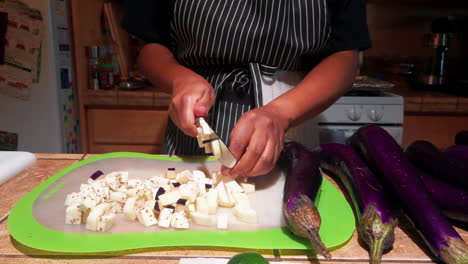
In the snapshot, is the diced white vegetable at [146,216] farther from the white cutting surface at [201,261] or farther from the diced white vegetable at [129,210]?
the white cutting surface at [201,261]

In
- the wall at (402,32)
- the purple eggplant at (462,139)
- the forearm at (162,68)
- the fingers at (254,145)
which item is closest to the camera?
the fingers at (254,145)

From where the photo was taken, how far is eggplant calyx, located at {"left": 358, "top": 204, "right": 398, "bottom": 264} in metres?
0.52

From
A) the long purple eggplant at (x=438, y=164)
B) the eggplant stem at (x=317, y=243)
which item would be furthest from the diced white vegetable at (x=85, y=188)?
the long purple eggplant at (x=438, y=164)

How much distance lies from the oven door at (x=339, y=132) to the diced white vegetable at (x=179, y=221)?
1463 mm

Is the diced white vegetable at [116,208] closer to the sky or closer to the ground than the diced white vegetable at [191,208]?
closer to the ground

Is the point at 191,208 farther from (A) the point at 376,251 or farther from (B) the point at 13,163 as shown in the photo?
(B) the point at 13,163

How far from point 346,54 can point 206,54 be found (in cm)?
41

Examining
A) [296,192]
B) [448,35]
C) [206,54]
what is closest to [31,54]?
[206,54]

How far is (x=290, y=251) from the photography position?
1.95 ft

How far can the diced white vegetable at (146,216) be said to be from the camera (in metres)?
0.66

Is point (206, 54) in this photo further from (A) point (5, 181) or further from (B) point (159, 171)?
(A) point (5, 181)

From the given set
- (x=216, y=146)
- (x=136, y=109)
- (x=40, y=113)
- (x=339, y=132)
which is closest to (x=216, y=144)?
(x=216, y=146)

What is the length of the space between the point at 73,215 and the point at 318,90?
63cm

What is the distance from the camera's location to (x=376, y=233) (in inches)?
21.2
